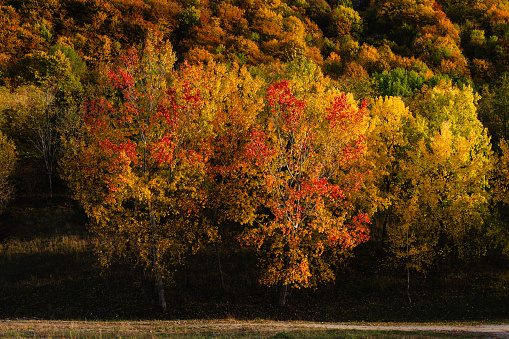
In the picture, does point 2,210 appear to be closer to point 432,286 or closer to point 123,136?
point 123,136

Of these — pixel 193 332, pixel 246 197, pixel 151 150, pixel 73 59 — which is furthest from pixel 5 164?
pixel 193 332

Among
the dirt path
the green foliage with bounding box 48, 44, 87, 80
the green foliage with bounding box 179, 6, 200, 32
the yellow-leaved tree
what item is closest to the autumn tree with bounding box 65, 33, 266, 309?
the dirt path

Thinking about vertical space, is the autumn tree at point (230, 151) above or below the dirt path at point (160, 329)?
above

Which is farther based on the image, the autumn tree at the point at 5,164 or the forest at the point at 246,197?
the autumn tree at the point at 5,164

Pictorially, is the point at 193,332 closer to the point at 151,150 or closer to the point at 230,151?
the point at 151,150

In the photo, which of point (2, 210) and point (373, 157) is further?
point (2, 210)

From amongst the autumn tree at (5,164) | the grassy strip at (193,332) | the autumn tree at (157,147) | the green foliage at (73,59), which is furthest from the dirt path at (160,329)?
the green foliage at (73,59)

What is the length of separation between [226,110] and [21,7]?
10429 cm

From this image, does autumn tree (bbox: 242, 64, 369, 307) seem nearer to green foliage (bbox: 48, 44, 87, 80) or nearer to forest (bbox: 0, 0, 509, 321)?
forest (bbox: 0, 0, 509, 321)

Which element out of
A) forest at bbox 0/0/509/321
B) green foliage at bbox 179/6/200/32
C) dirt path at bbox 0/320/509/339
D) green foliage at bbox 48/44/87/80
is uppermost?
green foliage at bbox 179/6/200/32

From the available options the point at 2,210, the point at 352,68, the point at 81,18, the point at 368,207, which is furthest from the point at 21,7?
the point at 368,207

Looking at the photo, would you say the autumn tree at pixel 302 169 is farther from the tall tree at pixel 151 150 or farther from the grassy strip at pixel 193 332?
the grassy strip at pixel 193 332

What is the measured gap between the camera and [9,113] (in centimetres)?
4953

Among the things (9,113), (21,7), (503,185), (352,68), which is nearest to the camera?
(503,185)
